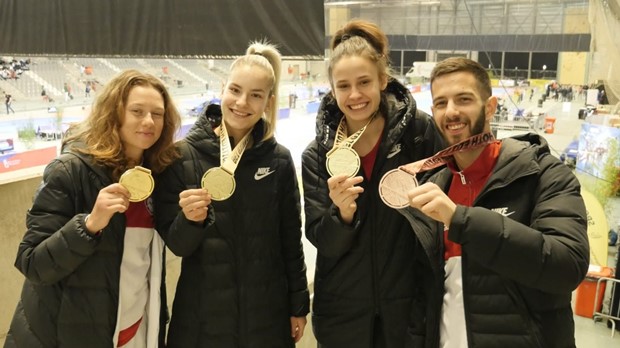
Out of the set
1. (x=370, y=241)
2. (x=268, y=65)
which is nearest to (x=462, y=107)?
(x=370, y=241)

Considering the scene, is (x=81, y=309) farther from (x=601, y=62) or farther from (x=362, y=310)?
(x=601, y=62)

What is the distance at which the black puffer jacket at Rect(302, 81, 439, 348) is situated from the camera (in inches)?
Result: 69.9

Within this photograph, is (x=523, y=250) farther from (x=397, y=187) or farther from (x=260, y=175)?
(x=260, y=175)

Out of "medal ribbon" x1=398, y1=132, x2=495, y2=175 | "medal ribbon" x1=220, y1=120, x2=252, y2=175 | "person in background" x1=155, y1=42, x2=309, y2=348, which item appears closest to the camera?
"medal ribbon" x1=398, y1=132, x2=495, y2=175

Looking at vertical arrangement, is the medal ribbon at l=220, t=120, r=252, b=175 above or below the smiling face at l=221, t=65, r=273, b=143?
below

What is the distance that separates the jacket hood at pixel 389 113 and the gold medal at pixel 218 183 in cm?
35

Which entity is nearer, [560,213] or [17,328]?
[560,213]

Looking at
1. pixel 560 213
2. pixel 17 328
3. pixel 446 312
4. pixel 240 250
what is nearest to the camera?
pixel 560 213

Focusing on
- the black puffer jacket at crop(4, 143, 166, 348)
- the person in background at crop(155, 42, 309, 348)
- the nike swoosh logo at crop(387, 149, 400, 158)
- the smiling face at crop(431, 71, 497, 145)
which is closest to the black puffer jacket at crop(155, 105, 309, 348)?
the person in background at crop(155, 42, 309, 348)

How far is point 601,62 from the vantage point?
16.4ft

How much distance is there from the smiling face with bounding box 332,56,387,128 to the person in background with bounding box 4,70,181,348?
0.64m

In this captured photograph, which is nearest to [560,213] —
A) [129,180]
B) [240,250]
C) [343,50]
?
[343,50]

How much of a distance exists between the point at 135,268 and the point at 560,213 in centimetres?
140

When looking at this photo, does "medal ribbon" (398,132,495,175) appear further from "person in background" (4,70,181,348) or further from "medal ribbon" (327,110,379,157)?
"person in background" (4,70,181,348)
